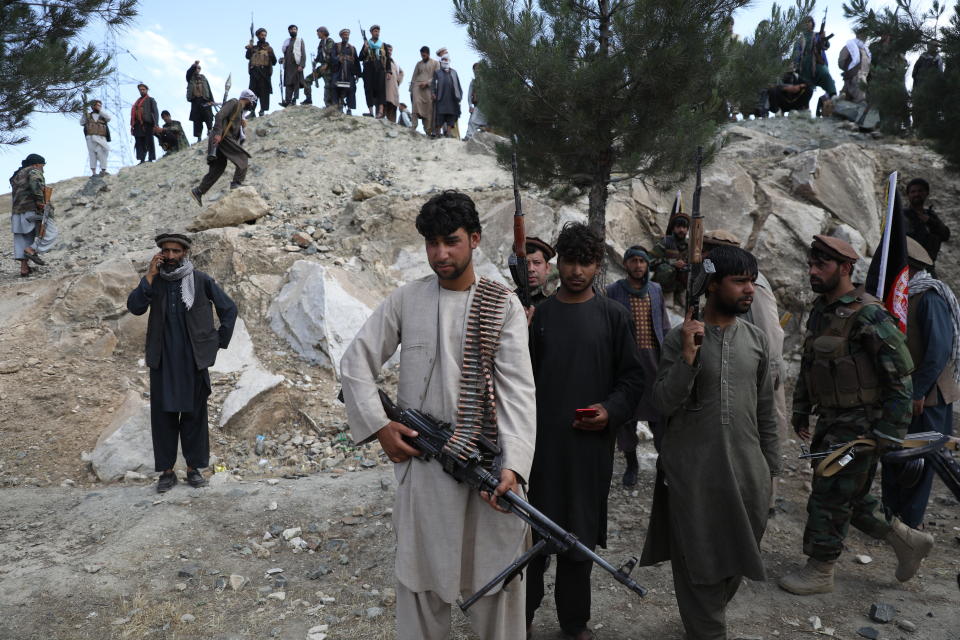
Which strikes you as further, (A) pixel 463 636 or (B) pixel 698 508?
(A) pixel 463 636

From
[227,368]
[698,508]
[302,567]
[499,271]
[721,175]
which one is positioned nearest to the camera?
[698,508]

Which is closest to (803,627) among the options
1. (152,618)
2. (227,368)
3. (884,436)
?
(884,436)

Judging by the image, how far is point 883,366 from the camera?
3.07 metres

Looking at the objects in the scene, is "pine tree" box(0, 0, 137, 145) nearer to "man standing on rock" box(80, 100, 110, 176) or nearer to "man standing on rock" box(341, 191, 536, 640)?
"man standing on rock" box(341, 191, 536, 640)

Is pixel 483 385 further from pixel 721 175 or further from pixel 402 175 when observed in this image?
pixel 402 175

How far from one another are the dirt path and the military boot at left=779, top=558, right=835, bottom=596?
0.17 ft

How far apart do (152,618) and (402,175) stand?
912cm

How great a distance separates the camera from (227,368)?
680 cm

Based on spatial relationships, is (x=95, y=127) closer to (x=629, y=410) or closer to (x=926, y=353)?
(x=629, y=410)

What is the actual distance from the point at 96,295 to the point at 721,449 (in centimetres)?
753

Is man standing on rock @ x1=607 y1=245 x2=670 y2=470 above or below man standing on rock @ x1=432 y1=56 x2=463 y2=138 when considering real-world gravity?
below

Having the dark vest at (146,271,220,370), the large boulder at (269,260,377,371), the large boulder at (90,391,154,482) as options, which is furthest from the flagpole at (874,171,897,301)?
the large boulder at (90,391,154,482)

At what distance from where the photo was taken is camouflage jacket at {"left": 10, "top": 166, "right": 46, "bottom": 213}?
30.3 ft

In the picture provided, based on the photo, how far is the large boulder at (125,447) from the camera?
5422 mm
